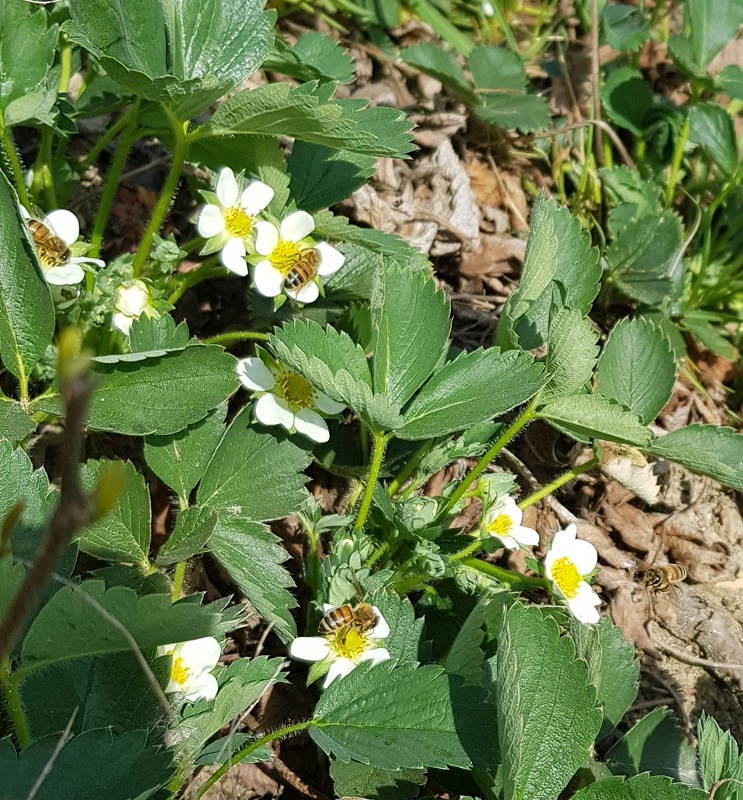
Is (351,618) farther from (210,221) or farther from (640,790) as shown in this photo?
(210,221)

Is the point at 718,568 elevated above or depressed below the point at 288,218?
below

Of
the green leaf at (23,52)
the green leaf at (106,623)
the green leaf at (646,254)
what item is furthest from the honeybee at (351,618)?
the green leaf at (646,254)

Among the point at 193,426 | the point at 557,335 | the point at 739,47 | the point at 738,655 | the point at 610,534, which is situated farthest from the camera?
the point at 739,47

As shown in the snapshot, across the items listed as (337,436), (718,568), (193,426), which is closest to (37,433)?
(193,426)

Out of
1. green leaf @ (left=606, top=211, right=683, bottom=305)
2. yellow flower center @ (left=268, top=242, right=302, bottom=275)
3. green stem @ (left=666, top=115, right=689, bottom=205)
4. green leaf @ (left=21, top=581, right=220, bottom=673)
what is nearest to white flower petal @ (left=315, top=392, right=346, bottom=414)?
yellow flower center @ (left=268, top=242, right=302, bottom=275)

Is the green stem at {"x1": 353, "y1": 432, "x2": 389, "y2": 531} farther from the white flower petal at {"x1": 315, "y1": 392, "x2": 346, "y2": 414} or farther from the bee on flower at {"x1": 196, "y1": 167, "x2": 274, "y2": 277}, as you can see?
the bee on flower at {"x1": 196, "y1": 167, "x2": 274, "y2": 277}

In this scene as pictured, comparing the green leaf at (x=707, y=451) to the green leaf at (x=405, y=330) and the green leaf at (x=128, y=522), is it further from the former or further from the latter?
the green leaf at (x=128, y=522)

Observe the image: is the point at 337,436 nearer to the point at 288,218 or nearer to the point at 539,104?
the point at 288,218
